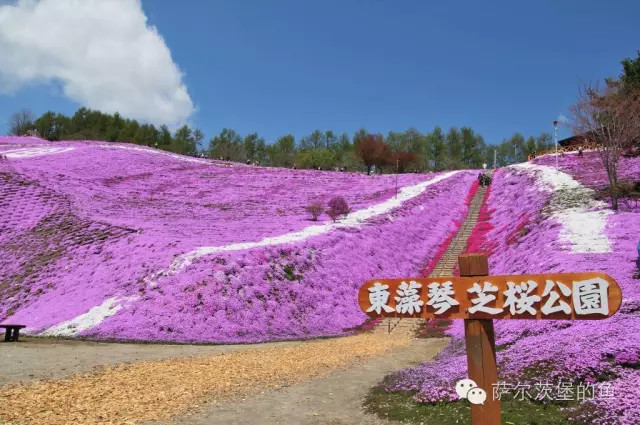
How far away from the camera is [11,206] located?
35.2 m

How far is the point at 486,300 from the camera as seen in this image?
19.8 feet

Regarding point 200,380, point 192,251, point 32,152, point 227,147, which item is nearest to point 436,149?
point 227,147

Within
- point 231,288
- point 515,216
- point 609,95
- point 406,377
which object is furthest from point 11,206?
point 609,95

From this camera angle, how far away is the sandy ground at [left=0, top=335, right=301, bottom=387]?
1275 cm

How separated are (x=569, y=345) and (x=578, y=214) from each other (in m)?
20.5

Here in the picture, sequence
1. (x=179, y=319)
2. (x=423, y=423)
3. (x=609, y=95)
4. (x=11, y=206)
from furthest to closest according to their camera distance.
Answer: (x=11, y=206)
(x=609, y=95)
(x=179, y=319)
(x=423, y=423)

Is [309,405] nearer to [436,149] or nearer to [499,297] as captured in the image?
[499,297]

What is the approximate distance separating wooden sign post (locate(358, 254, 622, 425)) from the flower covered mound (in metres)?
13.6

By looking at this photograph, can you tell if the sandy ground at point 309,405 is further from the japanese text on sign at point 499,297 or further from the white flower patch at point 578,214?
the white flower patch at point 578,214

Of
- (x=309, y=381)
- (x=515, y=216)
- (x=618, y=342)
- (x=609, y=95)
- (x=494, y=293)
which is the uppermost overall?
(x=609, y=95)

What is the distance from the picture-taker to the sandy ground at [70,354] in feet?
41.8

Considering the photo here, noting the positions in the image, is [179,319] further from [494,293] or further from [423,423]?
→ [494,293]

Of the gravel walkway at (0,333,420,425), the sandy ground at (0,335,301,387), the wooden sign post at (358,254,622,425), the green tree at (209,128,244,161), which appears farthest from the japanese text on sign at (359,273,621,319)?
the green tree at (209,128,244,161)

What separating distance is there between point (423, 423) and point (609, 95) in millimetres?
30892
